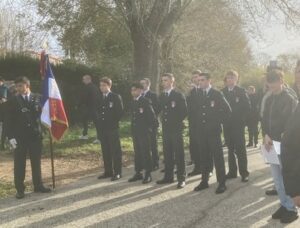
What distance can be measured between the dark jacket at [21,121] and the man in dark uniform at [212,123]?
2986mm

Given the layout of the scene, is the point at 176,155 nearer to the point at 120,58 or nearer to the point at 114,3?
the point at 114,3

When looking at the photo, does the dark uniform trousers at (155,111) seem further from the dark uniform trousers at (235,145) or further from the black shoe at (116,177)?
the dark uniform trousers at (235,145)

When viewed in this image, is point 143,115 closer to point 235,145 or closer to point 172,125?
point 172,125

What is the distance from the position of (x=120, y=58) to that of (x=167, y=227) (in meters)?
19.0

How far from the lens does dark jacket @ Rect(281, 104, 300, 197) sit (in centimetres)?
399

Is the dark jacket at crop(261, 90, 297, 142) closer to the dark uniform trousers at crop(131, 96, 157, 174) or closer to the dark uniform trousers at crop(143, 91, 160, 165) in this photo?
the dark uniform trousers at crop(131, 96, 157, 174)

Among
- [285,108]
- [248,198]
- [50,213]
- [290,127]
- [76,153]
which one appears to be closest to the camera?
[290,127]

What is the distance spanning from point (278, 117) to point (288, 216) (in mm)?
1335

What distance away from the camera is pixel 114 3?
1772cm

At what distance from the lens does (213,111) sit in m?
9.46

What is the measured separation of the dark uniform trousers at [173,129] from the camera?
32.8 ft

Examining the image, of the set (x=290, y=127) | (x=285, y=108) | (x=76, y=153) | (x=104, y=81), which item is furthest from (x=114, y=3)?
(x=290, y=127)

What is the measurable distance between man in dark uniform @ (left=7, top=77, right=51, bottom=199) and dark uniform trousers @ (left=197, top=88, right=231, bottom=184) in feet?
9.66

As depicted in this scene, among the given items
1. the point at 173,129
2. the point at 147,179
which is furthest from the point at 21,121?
the point at 173,129
